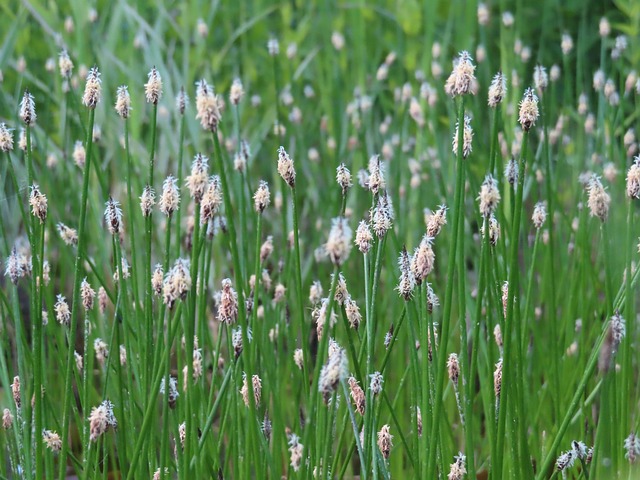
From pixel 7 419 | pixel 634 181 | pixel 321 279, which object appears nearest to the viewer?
pixel 634 181

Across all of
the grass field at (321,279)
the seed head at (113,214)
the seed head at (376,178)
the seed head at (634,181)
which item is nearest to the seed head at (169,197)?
the grass field at (321,279)

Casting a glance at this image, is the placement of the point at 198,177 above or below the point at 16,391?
above

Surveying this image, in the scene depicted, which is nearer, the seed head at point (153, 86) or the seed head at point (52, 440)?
the seed head at point (153, 86)

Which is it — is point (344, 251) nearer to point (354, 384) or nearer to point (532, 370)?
point (354, 384)

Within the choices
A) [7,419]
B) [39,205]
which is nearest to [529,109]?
[39,205]

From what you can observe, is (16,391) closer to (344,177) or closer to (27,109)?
(27,109)

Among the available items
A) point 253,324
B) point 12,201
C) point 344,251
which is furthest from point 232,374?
point 12,201

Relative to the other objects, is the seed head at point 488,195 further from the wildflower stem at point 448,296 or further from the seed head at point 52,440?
the seed head at point 52,440

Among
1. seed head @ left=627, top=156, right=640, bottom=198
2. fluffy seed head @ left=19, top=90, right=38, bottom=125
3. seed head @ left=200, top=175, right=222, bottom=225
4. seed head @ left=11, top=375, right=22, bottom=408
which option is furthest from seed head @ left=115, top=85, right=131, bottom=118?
seed head @ left=627, top=156, right=640, bottom=198
